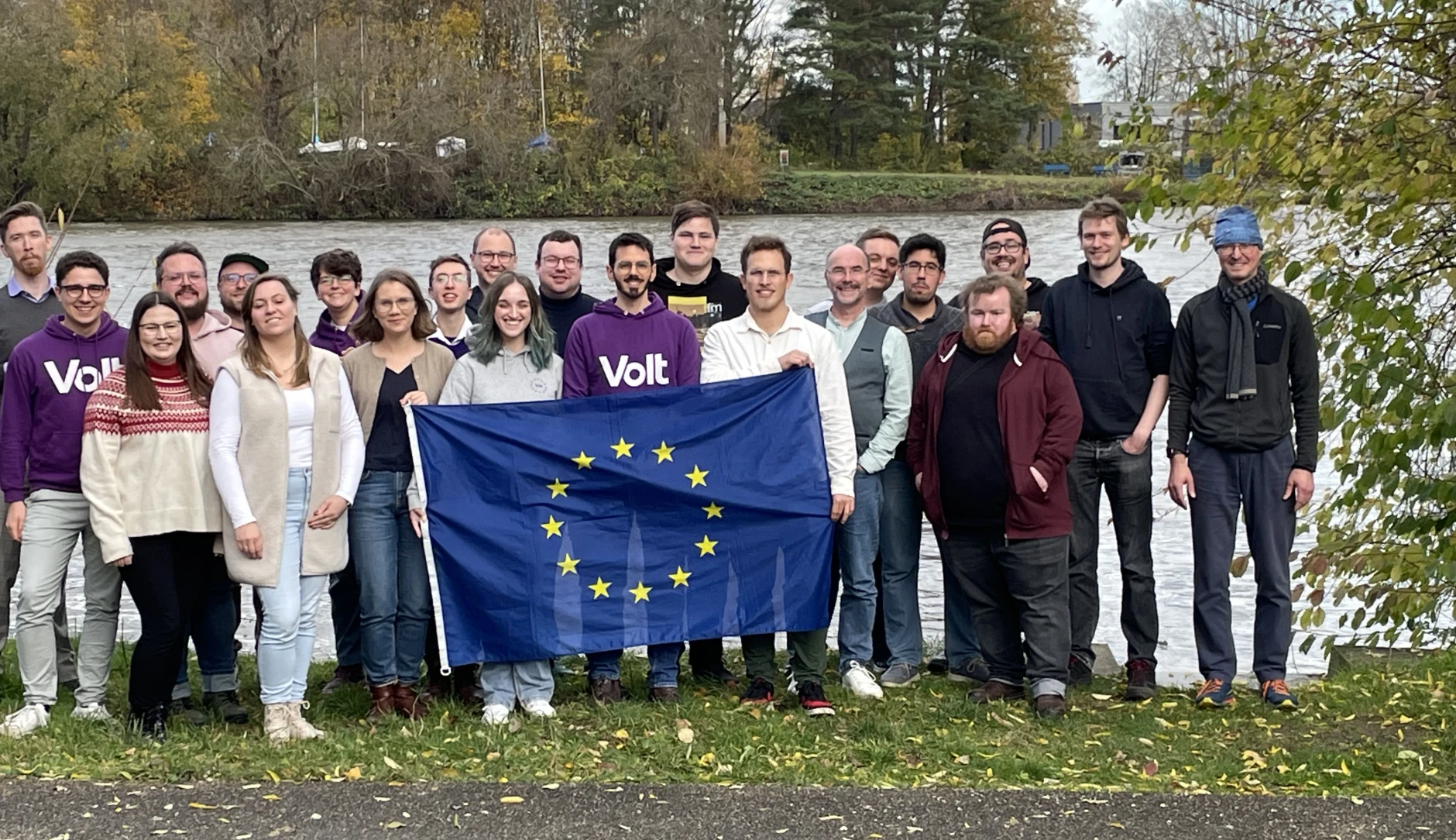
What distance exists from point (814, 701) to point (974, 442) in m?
1.30

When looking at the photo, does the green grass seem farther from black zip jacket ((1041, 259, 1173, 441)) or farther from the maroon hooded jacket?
black zip jacket ((1041, 259, 1173, 441))

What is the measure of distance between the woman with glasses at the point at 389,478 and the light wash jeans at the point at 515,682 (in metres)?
0.30

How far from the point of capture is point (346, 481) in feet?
22.0

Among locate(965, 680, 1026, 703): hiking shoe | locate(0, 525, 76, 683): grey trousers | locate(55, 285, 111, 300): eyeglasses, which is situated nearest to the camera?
locate(55, 285, 111, 300): eyeglasses

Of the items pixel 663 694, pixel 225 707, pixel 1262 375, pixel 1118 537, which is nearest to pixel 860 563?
pixel 663 694

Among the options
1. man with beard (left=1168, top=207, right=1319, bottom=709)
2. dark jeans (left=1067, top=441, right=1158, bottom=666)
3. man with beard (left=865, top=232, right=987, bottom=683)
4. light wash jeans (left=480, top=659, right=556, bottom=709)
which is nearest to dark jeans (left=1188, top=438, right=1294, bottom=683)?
man with beard (left=1168, top=207, right=1319, bottom=709)

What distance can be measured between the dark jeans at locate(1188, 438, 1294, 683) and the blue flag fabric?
1670mm

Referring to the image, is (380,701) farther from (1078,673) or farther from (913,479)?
(1078,673)

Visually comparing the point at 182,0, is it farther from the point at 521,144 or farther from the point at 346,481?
the point at 346,481

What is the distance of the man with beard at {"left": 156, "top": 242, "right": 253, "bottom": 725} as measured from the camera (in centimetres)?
702

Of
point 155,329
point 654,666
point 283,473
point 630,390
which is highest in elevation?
point 155,329

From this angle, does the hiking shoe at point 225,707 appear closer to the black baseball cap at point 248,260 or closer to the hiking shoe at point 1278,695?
the black baseball cap at point 248,260

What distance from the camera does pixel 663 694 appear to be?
24.1 ft

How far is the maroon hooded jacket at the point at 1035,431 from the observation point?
712 cm
